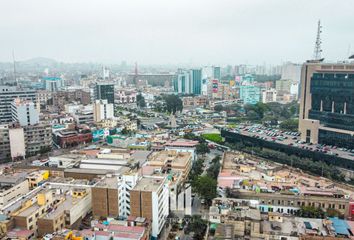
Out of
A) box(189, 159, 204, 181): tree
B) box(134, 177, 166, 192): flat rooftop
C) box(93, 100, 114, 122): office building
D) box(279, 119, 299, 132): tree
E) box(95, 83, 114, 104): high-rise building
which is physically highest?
box(95, 83, 114, 104): high-rise building

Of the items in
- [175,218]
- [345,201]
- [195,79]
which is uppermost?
[195,79]

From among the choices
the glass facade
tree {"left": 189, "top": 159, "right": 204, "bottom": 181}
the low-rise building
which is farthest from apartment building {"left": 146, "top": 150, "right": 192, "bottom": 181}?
the glass facade

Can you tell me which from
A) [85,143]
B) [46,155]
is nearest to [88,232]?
[46,155]

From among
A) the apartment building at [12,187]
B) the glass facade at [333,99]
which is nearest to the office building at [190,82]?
the glass facade at [333,99]

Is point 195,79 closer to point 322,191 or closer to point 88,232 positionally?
point 322,191

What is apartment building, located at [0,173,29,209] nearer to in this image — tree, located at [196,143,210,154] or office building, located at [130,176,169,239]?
office building, located at [130,176,169,239]

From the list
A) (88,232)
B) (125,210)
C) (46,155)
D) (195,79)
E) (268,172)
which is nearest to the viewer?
(88,232)

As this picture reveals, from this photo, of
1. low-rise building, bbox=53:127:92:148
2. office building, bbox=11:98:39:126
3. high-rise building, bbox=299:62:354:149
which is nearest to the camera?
high-rise building, bbox=299:62:354:149
